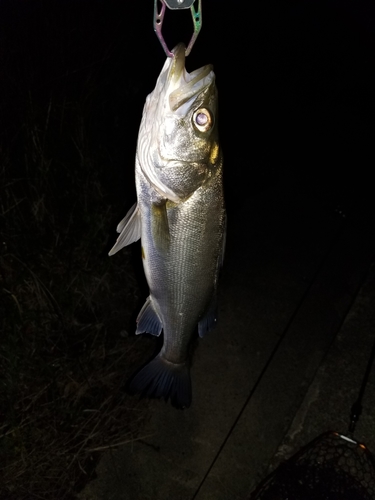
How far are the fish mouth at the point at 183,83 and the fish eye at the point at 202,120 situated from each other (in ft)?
0.19

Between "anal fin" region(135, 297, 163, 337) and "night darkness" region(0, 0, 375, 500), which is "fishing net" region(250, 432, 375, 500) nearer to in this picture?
"night darkness" region(0, 0, 375, 500)

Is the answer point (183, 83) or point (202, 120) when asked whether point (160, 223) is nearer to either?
point (202, 120)

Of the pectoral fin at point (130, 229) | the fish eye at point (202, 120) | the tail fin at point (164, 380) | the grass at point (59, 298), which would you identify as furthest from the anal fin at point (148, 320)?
the grass at point (59, 298)

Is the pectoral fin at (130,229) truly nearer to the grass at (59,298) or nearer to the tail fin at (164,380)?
the tail fin at (164,380)

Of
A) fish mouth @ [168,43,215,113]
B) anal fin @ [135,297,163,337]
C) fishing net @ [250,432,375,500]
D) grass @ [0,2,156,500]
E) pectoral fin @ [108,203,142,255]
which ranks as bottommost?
fishing net @ [250,432,375,500]

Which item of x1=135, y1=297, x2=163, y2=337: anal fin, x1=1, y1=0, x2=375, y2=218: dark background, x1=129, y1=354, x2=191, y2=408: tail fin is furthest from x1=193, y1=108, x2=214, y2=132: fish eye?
x1=1, y1=0, x2=375, y2=218: dark background

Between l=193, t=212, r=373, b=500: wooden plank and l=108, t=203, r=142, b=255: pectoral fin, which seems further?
l=193, t=212, r=373, b=500: wooden plank

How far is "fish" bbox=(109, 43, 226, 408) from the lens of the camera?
1533 millimetres

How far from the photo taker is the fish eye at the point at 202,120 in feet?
5.14

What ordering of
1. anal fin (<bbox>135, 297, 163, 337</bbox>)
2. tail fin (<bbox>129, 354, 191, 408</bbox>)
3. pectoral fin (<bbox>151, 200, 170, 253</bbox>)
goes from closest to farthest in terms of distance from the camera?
pectoral fin (<bbox>151, 200, 170, 253</bbox>)
anal fin (<bbox>135, 297, 163, 337</bbox>)
tail fin (<bbox>129, 354, 191, 408</bbox>)

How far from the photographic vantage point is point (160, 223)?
167 centimetres

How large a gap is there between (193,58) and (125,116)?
A: 2484 millimetres

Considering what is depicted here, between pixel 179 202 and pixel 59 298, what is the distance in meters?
2.11

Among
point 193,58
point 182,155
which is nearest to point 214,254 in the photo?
point 182,155
